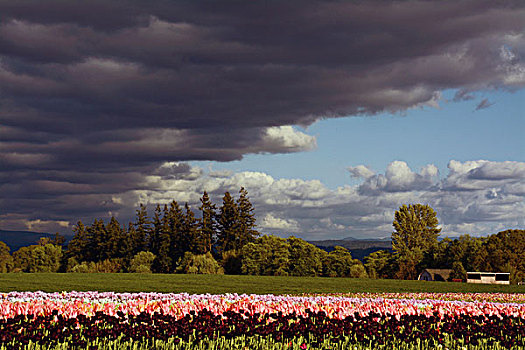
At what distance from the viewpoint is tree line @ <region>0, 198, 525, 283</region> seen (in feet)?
254

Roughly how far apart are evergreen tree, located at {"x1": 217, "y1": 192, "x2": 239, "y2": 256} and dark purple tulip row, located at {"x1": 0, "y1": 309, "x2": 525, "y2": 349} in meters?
81.5

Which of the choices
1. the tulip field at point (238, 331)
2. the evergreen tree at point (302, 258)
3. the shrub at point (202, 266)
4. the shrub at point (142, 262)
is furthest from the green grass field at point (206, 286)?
the evergreen tree at point (302, 258)

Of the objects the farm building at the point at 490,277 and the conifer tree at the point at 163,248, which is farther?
the conifer tree at the point at 163,248

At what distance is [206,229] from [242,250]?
42.5 feet

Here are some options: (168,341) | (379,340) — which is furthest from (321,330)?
(168,341)

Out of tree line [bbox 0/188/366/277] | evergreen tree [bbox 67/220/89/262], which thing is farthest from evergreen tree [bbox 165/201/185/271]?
evergreen tree [bbox 67/220/89/262]

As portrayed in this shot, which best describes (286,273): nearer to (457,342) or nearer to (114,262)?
(114,262)

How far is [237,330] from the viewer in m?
10.7

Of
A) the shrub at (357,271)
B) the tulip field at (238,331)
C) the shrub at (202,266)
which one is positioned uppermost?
the tulip field at (238,331)

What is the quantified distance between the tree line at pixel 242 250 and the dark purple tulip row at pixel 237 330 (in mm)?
60242

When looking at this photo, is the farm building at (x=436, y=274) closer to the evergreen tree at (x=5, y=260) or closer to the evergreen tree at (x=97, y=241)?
the evergreen tree at (x=97, y=241)

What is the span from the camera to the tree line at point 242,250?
7756 centimetres

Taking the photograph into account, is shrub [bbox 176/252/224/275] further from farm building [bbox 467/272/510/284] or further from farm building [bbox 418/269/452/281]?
farm building [bbox 418/269/452/281]

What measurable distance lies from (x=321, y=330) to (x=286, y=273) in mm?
70520
